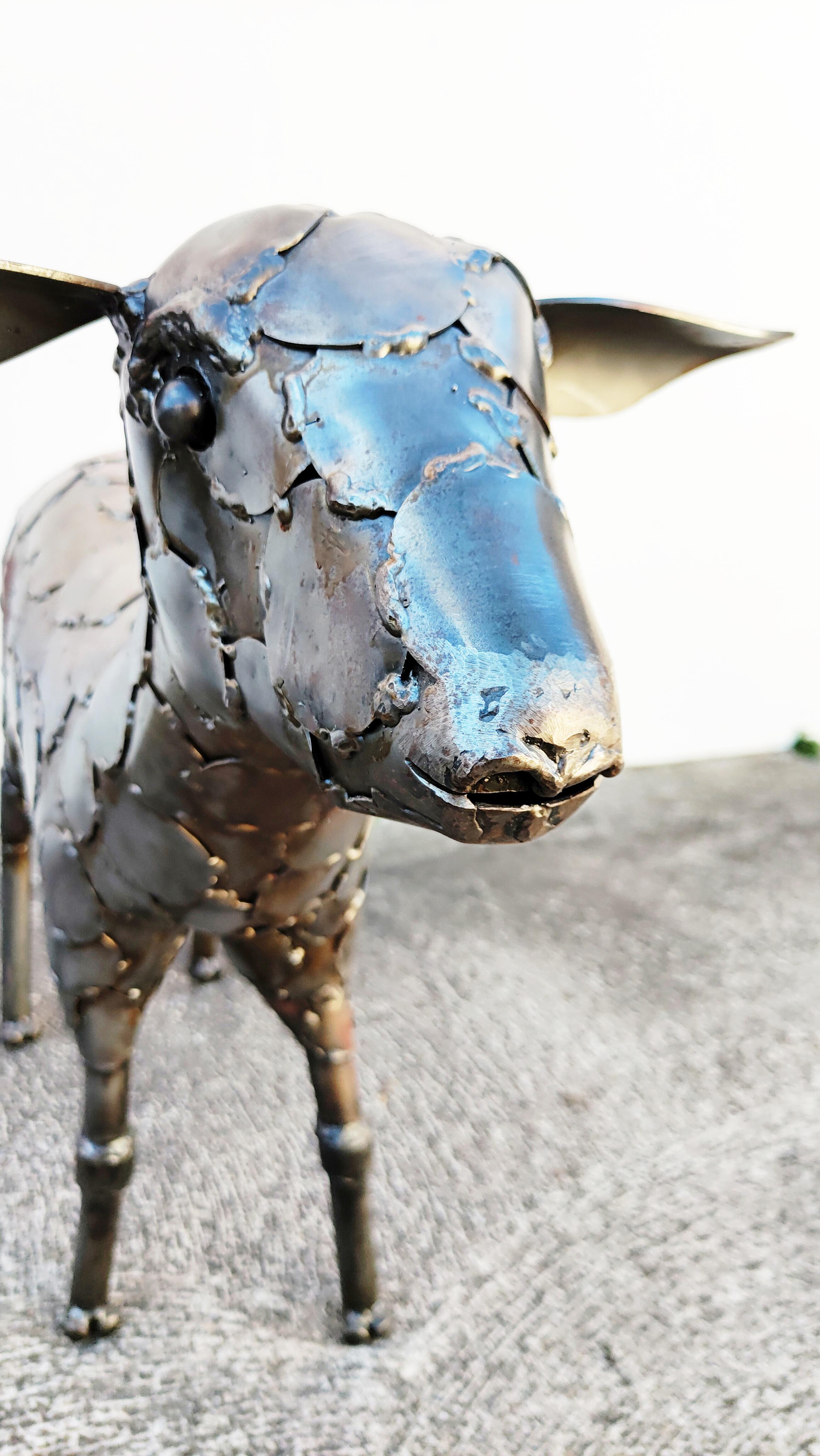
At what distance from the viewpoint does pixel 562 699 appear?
21.0 inches

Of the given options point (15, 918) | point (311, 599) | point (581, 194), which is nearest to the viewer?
point (311, 599)

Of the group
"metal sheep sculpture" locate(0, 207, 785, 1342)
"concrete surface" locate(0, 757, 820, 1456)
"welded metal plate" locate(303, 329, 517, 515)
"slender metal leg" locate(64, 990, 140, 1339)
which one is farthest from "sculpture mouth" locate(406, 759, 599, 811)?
"concrete surface" locate(0, 757, 820, 1456)

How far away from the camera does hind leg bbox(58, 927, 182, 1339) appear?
1.18 meters

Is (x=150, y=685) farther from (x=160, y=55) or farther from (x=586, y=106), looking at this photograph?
(x=586, y=106)

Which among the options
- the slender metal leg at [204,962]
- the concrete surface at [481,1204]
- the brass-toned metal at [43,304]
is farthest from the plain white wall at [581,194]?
the brass-toned metal at [43,304]

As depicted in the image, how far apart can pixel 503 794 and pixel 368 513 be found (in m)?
0.18

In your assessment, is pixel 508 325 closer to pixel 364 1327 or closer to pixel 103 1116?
pixel 103 1116

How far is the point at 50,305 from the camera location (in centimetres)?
84

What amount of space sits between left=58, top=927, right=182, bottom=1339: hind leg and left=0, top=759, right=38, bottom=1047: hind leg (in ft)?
2.33

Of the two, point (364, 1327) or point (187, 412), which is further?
point (364, 1327)

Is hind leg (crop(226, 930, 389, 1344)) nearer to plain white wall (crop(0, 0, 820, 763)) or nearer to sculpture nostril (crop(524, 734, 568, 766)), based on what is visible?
sculpture nostril (crop(524, 734, 568, 766))

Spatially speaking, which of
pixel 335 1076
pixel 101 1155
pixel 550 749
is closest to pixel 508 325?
pixel 550 749

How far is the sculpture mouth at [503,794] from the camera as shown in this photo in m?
0.55

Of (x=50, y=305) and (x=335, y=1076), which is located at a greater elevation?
(x=50, y=305)
